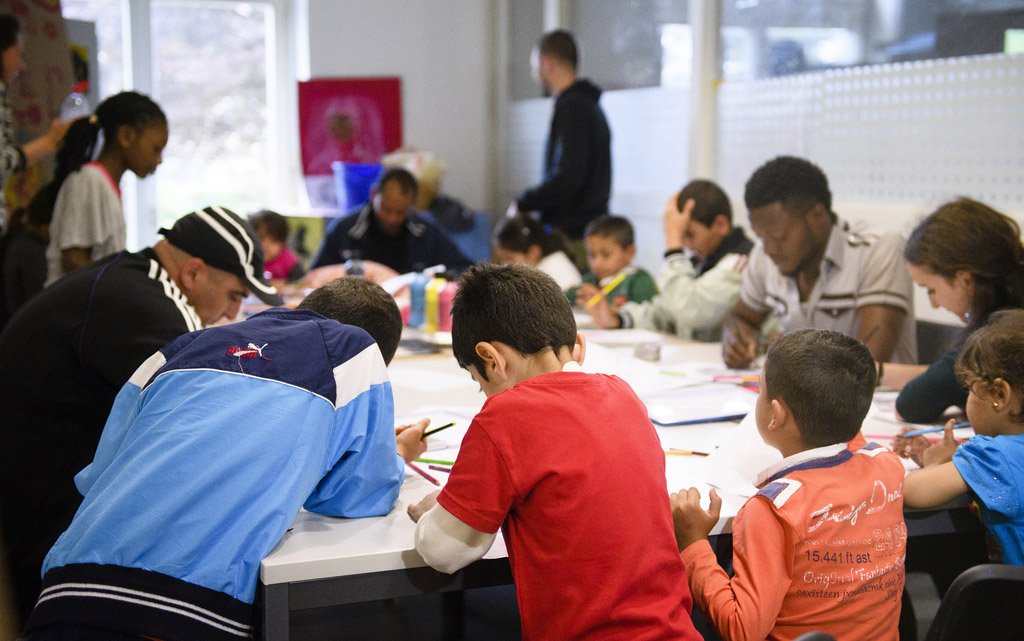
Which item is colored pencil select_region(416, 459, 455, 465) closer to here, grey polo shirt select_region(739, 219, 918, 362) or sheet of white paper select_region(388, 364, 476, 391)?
sheet of white paper select_region(388, 364, 476, 391)

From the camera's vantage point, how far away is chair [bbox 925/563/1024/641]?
1.12m

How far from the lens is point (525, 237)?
3754 millimetres

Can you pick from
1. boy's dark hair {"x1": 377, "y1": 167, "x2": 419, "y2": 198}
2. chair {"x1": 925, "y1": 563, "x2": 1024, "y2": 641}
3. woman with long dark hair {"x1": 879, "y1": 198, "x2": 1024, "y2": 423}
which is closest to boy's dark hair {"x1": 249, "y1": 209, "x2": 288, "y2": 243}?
boy's dark hair {"x1": 377, "y1": 167, "x2": 419, "y2": 198}

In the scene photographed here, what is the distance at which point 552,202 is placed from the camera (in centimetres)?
464

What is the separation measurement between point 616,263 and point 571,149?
1.13 m

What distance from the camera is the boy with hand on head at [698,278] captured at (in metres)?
3.05

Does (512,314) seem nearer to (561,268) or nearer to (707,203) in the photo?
(707,203)

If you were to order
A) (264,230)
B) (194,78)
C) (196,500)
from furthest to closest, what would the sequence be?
(194,78), (264,230), (196,500)

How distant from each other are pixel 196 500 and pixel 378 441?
0.91ft

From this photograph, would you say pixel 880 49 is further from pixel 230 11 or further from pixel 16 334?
pixel 230 11

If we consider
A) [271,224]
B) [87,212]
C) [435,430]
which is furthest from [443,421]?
[271,224]

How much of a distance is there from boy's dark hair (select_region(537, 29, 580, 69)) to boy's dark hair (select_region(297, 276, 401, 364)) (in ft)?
10.8

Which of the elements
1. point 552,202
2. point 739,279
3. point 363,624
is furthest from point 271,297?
point 552,202

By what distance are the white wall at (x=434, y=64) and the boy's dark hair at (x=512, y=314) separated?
17.0ft
